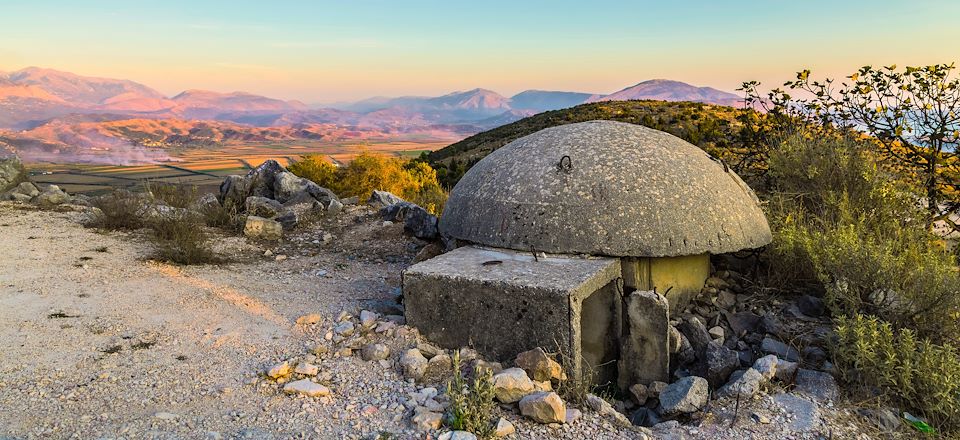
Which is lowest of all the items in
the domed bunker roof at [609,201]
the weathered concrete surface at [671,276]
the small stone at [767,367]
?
the small stone at [767,367]

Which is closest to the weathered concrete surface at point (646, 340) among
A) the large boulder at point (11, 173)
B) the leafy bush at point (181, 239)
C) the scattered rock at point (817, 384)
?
the scattered rock at point (817, 384)

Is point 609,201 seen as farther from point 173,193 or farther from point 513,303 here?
point 173,193

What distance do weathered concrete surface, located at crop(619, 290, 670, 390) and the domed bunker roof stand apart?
0.54m

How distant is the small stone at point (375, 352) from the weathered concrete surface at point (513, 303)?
382 millimetres

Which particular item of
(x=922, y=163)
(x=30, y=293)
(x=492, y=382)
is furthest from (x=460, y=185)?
(x=922, y=163)

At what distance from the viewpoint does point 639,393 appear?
14.1 feet

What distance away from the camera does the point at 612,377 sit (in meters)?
4.64

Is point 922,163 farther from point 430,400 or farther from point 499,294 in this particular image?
point 430,400

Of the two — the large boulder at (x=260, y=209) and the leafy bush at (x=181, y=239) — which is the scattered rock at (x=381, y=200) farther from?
the leafy bush at (x=181, y=239)

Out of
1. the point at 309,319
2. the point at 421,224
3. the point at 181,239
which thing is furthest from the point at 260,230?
the point at 309,319

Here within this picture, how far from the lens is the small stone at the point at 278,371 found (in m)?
3.89

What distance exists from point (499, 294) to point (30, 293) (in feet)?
15.5

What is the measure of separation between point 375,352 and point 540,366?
1.20 metres

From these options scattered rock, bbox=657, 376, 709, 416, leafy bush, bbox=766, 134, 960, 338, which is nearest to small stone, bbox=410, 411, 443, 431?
scattered rock, bbox=657, 376, 709, 416
